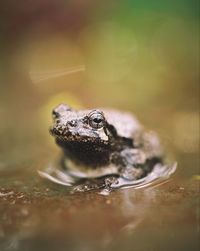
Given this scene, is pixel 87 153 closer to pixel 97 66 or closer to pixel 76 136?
pixel 76 136

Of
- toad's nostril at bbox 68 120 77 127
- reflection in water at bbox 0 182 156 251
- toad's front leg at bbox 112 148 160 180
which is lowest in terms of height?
reflection in water at bbox 0 182 156 251

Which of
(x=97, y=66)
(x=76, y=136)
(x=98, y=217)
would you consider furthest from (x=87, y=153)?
(x=97, y=66)

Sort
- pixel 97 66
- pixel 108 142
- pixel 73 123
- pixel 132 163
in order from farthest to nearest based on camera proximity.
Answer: pixel 97 66, pixel 132 163, pixel 108 142, pixel 73 123

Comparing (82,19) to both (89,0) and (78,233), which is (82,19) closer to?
(89,0)

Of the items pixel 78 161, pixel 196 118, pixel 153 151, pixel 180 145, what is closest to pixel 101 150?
pixel 78 161

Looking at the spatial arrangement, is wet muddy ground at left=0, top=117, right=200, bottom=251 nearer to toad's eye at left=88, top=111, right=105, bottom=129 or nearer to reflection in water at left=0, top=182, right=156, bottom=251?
reflection in water at left=0, top=182, right=156, bottom=251

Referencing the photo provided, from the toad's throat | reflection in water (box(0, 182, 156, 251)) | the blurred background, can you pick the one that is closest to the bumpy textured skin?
the toad's throat

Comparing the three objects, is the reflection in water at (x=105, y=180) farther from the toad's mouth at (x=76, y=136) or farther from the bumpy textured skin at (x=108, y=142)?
the toad's mouth at (x=76, y=136)

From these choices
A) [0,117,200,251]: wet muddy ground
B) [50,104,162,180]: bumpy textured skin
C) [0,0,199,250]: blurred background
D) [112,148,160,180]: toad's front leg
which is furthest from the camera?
[0,0,199,250]: blurred background
